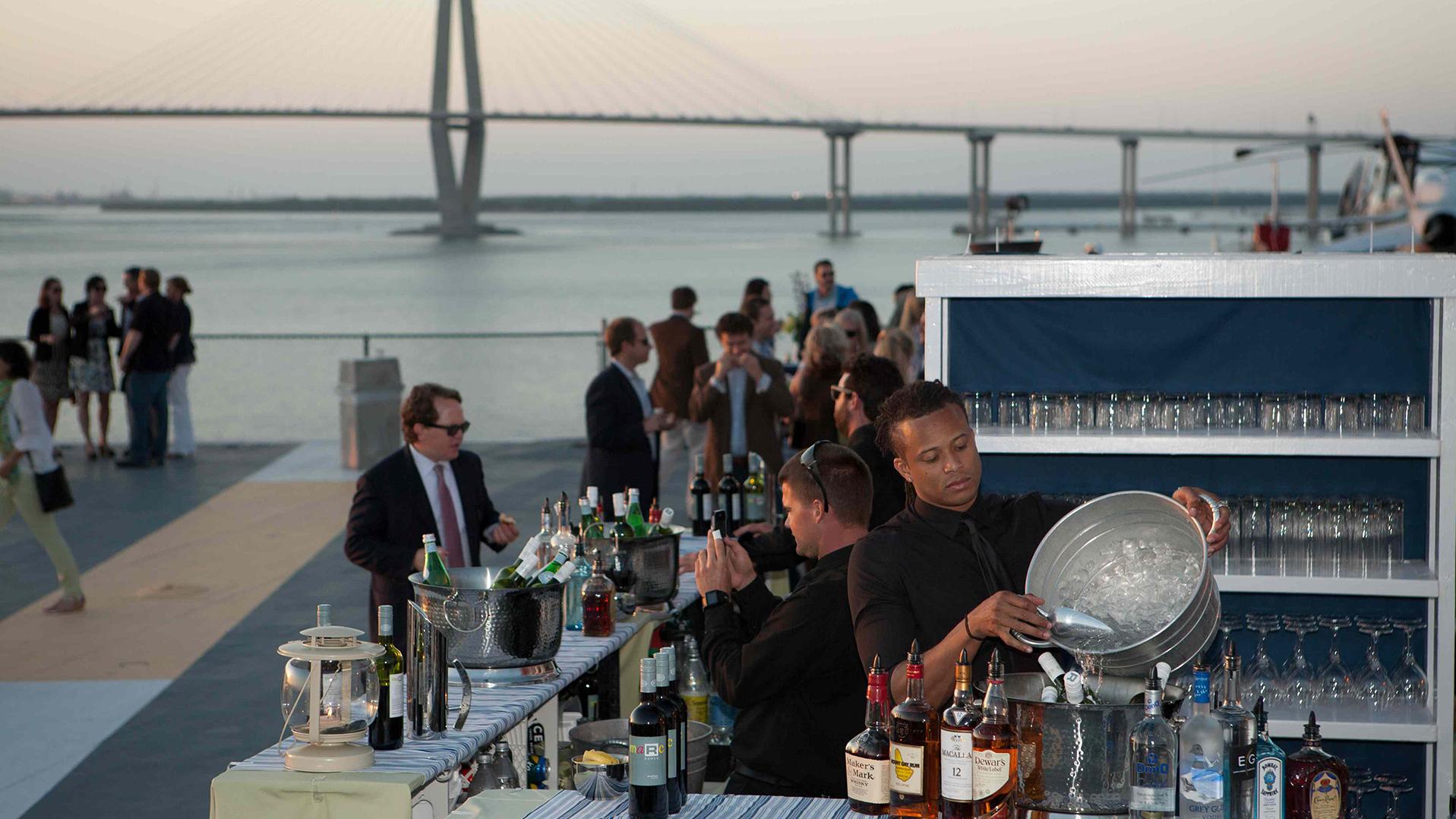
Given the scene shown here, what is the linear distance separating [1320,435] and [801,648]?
156 centimetres

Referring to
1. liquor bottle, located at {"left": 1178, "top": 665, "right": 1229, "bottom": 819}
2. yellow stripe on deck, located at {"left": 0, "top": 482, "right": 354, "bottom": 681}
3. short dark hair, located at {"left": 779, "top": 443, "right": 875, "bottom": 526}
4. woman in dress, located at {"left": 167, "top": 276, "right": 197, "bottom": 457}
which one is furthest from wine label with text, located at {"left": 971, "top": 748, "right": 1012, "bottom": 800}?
woman in dress, located at {"left": 167, "top": 276, "right": 197, "bottom": 457}

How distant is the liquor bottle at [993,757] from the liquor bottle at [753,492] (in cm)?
329

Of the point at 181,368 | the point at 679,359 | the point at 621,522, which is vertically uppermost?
the point at 679,359

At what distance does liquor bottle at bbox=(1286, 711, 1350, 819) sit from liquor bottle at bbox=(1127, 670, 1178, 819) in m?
0.29

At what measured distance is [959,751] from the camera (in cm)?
234

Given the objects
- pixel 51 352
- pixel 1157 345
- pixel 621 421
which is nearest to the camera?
pixel 1157 345

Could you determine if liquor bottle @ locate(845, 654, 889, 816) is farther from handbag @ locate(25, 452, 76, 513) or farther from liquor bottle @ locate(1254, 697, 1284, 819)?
handbag @ locate(25, 452, 76, 513)

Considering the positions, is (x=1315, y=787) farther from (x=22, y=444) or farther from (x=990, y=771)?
(x=22, y=444)

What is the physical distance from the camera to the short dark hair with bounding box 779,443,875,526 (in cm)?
340

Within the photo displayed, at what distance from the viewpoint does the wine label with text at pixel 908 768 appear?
242cm

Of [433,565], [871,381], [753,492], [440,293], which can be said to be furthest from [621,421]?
[440,293]

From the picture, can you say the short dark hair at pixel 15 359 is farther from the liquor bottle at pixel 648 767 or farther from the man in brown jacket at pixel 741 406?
the liquor bottle at pixel 648 767

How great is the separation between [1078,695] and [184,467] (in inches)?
408

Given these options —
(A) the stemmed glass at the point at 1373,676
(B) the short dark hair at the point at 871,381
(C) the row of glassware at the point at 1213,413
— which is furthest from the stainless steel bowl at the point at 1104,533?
(B) the short dark hair at the point at 871,381
